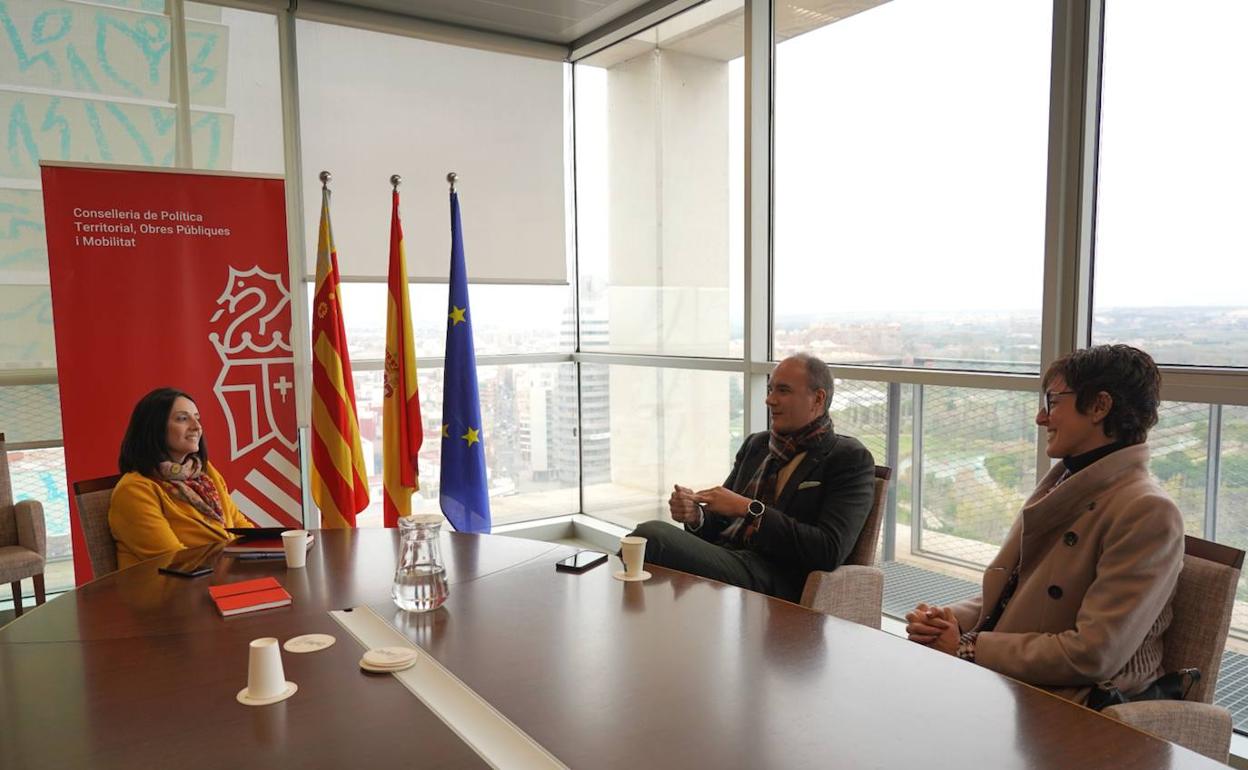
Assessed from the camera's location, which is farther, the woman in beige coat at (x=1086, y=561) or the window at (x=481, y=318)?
the window at (x=481, y=318)

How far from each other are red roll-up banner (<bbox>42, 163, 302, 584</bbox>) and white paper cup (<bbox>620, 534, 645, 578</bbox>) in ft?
8.06

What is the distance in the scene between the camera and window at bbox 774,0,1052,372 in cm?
296

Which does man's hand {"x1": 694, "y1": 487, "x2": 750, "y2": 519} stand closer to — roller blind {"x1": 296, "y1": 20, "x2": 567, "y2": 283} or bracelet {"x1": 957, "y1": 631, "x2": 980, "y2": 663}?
bracelet {"x1": 957, "y1": 631, "x2": 980, "y2": 663}

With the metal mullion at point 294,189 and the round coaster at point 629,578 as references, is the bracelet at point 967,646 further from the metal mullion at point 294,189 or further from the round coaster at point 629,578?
the metal mullion at point 294,189

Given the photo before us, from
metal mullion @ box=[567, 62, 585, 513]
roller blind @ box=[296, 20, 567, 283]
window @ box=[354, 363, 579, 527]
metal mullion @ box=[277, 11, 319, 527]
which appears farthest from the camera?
metal mullion @ box=[567, 62, 585, 513]

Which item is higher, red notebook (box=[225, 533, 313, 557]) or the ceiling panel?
the ceiling panel

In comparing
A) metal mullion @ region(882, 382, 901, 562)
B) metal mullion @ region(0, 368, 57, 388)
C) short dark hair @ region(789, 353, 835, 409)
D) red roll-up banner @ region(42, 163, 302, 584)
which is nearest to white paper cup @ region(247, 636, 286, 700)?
short dark hair @ region(789, 353, 835, 409)

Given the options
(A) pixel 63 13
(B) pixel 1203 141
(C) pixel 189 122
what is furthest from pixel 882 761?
(A) pixel 63 13

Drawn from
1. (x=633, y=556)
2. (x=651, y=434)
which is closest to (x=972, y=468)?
(x=633, y=556)

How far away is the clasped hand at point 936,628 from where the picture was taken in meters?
1.90

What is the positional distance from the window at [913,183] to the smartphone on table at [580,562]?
1771mm

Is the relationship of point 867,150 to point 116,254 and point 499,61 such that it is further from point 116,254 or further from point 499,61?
point 116,254

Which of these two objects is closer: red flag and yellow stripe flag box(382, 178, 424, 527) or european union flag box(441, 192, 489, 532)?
red flag and yellow stripe flag box(382, 178, 424, 527)

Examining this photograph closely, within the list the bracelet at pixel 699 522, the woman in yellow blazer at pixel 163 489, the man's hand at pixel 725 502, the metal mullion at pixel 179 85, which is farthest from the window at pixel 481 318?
the man's hand at pixel 725 502
